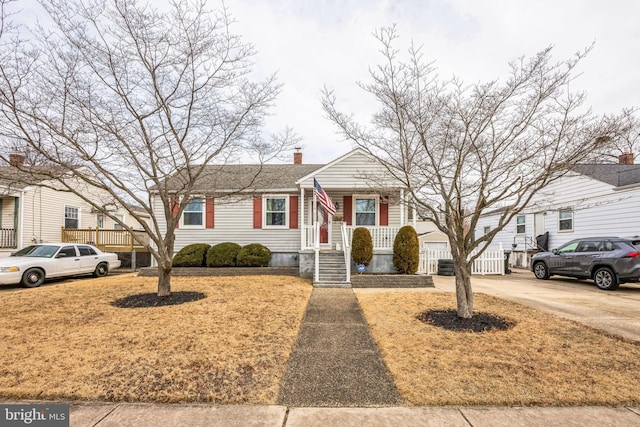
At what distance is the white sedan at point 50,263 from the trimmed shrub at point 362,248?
10.1 metres

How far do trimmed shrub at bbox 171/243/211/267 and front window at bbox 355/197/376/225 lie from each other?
21.1 ft

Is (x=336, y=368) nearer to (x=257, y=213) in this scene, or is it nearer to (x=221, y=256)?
(x=221, y=256)

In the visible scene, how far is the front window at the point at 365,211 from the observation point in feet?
44.4

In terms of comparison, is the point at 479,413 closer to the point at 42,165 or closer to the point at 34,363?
the point at 34,363

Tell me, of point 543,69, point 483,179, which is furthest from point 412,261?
point 543,69

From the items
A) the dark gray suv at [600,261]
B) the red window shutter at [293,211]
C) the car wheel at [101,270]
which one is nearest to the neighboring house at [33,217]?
the car wheel at [101,270]

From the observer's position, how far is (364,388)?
11.0 feet

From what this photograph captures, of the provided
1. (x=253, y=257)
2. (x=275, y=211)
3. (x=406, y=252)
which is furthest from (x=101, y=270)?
(x=406, y=252)

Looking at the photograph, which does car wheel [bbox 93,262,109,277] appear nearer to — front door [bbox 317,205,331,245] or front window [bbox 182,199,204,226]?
front window [bbox 182,199,204,226]

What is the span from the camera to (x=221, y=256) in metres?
12.6

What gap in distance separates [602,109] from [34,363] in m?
9.08

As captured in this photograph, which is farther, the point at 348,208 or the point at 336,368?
the point at 348,208

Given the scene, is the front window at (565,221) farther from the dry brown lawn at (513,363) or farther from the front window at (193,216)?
the front window at (193,216)

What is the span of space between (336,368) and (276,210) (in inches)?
416
